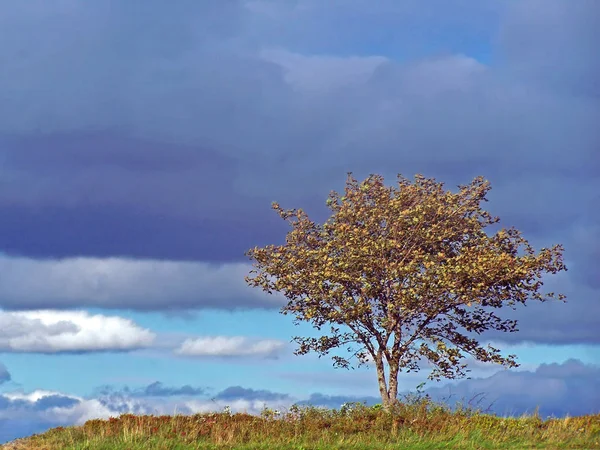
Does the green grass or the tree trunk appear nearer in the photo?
the green grass

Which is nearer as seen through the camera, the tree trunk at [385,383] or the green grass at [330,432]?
the green grass at [330,432]

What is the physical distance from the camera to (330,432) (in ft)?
86.9

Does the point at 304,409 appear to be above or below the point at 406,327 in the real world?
below

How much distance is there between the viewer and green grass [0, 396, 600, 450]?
81.3 feet

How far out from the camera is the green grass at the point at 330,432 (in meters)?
24.8

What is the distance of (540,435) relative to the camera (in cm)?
2719

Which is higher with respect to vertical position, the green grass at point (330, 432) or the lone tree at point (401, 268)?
the lone tree at point (401, 268)

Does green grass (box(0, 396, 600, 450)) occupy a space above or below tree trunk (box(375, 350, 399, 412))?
below

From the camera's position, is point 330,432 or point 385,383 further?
point 385,383

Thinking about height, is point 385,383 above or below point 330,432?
above

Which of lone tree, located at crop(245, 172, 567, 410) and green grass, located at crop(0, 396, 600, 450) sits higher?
lone tree, located at crop(245, 172, 567, 410)

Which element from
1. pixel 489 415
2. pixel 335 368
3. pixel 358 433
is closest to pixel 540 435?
pixel 489 415

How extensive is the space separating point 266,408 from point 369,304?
22.8 ft

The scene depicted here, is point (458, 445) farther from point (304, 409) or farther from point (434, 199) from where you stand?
point (434, 199)
